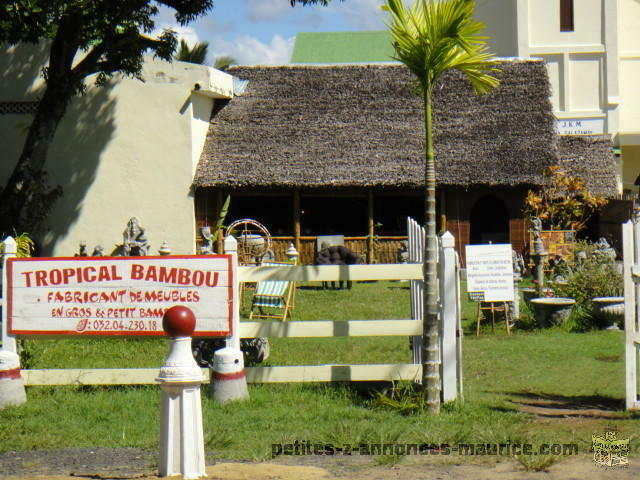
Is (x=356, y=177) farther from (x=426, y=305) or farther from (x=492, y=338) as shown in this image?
(x=426, y=305)

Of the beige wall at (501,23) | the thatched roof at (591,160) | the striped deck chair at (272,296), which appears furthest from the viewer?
the beige wall at (501,23)

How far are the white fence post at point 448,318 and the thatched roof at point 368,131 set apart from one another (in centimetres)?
1420

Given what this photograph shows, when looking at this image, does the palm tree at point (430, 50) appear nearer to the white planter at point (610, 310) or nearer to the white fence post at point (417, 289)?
the white fence post at point (417, 289)

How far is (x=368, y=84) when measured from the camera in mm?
25625

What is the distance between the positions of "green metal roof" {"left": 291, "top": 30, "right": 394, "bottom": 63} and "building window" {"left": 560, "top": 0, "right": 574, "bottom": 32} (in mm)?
10467

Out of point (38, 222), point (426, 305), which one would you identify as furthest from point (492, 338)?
point (38, 222)

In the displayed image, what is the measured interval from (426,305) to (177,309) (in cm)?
315

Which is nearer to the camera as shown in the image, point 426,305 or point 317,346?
point 426,305

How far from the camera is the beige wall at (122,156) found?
22938 millimetres

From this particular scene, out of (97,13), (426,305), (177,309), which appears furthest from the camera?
(97,13)

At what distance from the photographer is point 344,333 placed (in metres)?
8.77

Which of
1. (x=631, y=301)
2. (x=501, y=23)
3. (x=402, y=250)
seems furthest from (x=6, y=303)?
(x=501, y=23)

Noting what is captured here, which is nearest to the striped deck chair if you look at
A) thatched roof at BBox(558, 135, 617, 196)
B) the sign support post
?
the sign support post

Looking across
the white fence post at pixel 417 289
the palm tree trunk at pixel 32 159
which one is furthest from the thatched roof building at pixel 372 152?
the white fence post at pixel 417 289
